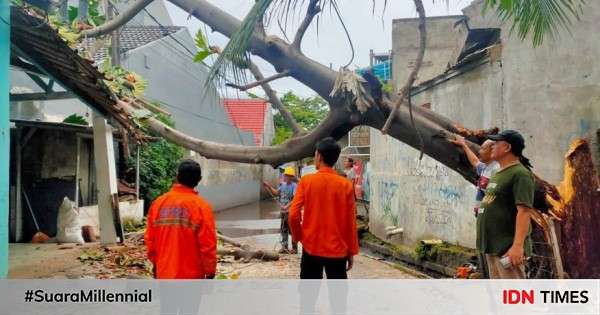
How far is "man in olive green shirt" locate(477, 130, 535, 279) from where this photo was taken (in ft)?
12.3

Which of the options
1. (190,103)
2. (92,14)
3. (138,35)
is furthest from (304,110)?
(92,14)

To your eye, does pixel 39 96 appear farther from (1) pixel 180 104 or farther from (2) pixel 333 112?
(1) pixel 180 104

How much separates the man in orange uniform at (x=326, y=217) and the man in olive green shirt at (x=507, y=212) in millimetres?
1025

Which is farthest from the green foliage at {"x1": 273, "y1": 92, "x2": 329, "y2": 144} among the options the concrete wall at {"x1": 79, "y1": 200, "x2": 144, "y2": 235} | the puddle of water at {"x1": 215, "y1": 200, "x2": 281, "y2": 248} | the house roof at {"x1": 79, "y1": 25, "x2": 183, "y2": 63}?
the concrete wall at {"x1": 79, "y1": 200, "x2": 144, "y2": 235}

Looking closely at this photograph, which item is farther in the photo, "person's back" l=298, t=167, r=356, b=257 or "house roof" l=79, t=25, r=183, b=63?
"house roof" l=79, t=25, r=183, b=63

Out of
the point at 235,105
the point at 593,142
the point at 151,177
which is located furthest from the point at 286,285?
the point at 235,105

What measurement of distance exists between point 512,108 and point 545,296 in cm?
323

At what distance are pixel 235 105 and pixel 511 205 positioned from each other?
26.3 m

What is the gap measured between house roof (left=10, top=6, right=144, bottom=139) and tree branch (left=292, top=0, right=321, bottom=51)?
9.29 feet

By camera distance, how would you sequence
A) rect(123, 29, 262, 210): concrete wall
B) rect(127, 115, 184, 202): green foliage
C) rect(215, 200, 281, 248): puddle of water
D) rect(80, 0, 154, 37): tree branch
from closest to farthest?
rect(80, 0, 154, 37): tree branch, rect(215, 200, 281, 248): puddle of water, rect(127, 115, 184, 202): green foliage, rect(123, 29, 262, 210): concrete wall

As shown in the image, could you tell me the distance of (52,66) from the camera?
6.86 meters

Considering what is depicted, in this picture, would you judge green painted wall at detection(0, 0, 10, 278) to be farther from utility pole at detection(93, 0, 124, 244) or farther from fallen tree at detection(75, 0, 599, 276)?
utility pole at detection(93, 0, 124, 244)

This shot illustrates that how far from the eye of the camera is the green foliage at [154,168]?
1287 cm

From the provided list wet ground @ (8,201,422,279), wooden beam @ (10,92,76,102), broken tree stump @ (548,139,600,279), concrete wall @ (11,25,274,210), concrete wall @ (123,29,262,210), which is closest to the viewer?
broken tree stump @ (548,139,600,279)
